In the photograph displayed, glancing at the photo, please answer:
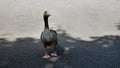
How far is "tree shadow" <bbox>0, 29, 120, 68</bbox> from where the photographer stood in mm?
5477

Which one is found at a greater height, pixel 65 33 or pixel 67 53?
pixel 65 33

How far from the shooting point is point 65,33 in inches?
309

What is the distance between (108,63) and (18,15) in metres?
4.60

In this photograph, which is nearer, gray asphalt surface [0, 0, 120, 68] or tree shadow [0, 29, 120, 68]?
tree shadow [0, 29, 120, 68]

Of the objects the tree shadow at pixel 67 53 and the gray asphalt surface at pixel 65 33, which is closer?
the tree shadow at pixel 67 53

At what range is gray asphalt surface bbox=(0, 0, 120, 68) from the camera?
18.6 ft

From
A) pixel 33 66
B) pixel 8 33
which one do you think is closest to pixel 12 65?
pixel 33 66

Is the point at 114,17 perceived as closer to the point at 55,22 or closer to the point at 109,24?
→ the point at 109,24

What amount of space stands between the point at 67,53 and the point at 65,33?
71.2 inches

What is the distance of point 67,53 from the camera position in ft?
20.0

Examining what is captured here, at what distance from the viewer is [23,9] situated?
32.7 feet

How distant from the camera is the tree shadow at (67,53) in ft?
18.0

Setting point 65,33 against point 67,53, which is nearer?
point 67,53

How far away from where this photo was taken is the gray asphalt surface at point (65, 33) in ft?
18.6
